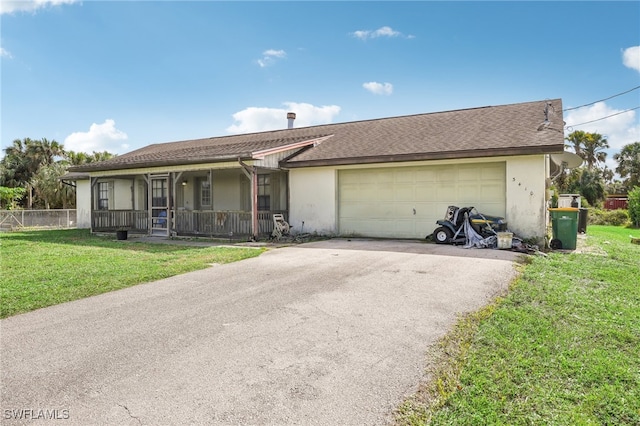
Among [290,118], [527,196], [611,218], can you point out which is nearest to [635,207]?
[611,218]

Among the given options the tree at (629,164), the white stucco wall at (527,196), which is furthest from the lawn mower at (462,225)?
the tree at (629,164)

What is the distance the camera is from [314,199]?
43.4 ft

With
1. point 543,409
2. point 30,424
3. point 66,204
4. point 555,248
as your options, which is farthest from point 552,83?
point 66,204

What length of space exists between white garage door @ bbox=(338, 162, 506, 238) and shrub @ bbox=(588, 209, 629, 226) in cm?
1700

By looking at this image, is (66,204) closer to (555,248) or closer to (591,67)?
(555,248)

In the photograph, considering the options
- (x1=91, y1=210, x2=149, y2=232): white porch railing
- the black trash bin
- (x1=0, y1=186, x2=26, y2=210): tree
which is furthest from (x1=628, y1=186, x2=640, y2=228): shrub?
(x1=0, y1=186, x2=26, y2=210): tree

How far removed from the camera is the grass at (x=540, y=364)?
2.48 m

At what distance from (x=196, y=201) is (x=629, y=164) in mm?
45517

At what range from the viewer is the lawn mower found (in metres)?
10.1

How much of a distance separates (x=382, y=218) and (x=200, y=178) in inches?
340

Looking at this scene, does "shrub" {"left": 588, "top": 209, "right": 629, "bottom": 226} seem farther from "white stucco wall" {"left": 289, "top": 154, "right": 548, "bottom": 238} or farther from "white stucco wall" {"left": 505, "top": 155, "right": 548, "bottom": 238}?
"white stucco wall" {"left": 505, "top": 155, "right": 548, "bottom": 238}

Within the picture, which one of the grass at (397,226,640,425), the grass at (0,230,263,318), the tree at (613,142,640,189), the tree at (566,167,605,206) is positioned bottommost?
the grass at (397,226,640,425)

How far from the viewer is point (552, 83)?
16062mm

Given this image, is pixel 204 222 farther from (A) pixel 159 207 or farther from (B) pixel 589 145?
(B) pixel 589 145
